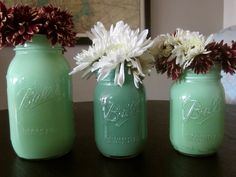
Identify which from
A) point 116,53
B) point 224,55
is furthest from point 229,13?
point 116,53

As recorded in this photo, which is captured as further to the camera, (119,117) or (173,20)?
(173,20)

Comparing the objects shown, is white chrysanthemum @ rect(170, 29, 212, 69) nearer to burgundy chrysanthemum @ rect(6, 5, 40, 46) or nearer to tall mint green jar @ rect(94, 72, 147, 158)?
tall mint green jar @ rect(94, 72, 147, 158)

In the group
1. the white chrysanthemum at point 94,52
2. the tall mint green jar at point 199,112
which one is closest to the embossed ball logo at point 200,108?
the tall mint green jar at point 199,112

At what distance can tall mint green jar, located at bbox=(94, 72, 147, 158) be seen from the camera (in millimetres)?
521

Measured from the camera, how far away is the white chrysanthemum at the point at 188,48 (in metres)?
0.51

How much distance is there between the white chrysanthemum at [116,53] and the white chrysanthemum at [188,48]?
0.17ft

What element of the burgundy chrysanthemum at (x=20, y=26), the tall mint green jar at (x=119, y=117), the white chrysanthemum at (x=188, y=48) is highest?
the burgundy chrysanthemum at (x=20, y=26)

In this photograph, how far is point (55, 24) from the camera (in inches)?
20.0

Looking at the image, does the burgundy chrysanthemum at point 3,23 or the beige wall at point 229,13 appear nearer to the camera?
the burgundy chrysanthemum at point 3,23

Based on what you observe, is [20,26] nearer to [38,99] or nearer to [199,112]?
[38,99]

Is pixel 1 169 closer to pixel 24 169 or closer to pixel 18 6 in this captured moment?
pixel 24 169

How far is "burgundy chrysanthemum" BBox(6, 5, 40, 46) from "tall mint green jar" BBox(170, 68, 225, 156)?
0.87 ft

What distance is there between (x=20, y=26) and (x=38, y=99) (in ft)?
0.40

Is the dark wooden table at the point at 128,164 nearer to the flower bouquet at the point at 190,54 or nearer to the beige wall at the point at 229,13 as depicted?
the flower bouquet at the point at 190,54
